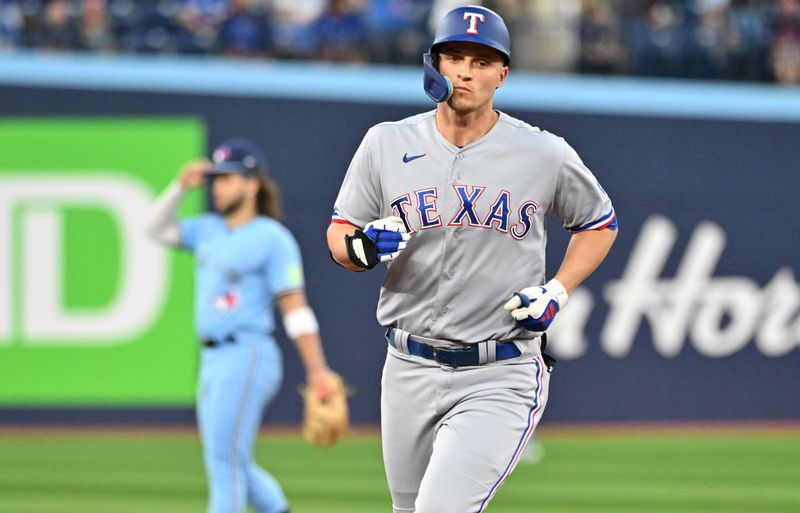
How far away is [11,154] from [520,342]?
8.59m

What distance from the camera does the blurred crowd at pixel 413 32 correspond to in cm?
1334

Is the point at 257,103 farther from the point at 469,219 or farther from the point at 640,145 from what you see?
the point at 469,219

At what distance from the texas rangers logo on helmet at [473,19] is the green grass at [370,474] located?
4874 mm

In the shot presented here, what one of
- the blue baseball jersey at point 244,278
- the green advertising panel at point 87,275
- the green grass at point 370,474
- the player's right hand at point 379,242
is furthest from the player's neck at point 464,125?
the green advertising panel at point 87,275

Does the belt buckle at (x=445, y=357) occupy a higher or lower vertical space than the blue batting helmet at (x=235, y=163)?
lower

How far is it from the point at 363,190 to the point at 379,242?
40 centimetres

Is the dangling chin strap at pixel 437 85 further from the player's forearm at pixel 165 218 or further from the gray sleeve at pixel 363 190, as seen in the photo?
the player's forearm at pixel 165 218

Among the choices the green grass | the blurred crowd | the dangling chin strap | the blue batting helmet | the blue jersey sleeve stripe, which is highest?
the blurred crowd

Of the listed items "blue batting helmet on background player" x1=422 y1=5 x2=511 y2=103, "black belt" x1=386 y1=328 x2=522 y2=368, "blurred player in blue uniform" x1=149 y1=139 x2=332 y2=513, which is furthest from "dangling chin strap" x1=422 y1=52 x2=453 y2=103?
"blurred player in blue uniform" x1=149 y1=139 x2=332 y2=513

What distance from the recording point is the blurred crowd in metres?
13.3

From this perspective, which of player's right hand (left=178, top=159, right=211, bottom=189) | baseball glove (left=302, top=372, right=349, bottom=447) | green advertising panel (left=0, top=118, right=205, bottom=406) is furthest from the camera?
green advertising panel (left=0, top=118, right=205, bottom=406)

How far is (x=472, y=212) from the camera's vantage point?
15.0ft

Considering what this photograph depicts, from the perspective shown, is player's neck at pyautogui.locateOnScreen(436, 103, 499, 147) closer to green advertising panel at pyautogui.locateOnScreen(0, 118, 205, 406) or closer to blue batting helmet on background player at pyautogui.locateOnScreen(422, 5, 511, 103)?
blue batting helmet on background player at pyautogui.locateOnScreen(422, 5, 511, 103)

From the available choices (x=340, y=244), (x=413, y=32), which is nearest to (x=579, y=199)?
(x=340, y=244)
